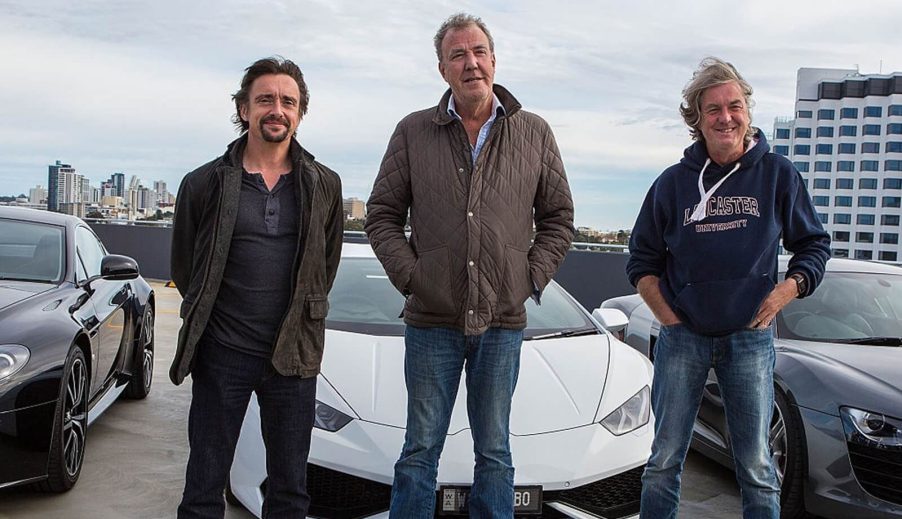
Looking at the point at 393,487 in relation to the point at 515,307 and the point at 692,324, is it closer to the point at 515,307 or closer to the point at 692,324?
the point at 515,307

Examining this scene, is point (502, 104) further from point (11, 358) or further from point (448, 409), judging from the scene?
point (11, 358)

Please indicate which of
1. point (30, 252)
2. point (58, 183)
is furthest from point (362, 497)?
point (58, 183)

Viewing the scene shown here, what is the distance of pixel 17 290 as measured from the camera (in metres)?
3.99

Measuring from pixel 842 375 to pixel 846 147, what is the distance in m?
125

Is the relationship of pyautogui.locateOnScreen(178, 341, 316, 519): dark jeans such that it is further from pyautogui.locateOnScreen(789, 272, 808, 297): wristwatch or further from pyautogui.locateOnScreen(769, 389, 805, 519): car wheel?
pyautogui.locateOnScreen(769, 389, 805, 519): car wheel

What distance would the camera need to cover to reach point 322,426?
314 centimetres

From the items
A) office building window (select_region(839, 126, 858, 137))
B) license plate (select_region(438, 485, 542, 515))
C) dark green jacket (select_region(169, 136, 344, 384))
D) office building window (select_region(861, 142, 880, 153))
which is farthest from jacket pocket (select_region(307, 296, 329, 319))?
office building window (select_region(861, 142, 880, 153))

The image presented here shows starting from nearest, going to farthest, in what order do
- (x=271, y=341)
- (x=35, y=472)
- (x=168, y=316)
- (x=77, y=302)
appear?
1. (x=271, y=341)
2. (x=35, y=472)
3. (x=77, y=302)
4. (x=168, y=316)

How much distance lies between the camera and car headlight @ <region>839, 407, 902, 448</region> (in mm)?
3242

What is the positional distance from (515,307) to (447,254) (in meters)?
0.28

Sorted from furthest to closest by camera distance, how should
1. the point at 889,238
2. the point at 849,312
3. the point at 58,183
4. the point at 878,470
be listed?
the point at 889,238
the point at 58,183
the point at 849,312
the point at 878,470

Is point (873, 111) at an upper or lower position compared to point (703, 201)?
upper

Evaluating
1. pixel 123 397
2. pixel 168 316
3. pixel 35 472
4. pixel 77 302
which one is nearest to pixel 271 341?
pixel 35 472

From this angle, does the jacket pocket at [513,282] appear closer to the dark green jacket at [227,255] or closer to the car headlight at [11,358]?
the dark green jacket at [227,255]
